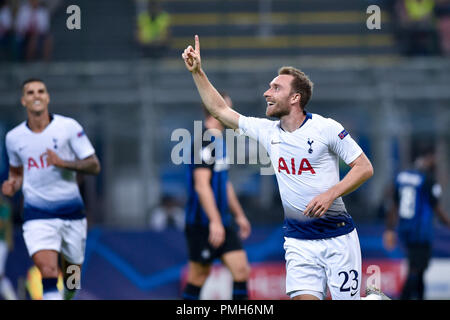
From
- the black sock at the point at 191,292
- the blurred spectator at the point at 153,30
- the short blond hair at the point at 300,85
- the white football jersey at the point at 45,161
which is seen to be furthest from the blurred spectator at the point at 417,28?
the short blond hair at the point at 300,85

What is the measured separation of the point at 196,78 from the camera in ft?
20.2

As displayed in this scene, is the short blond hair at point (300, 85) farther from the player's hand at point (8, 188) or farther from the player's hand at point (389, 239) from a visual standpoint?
the player's hand at point (389, 239)

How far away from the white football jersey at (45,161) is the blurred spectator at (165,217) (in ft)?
21.0

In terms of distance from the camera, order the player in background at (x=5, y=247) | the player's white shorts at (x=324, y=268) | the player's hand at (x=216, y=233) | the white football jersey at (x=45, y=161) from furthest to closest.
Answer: the player in background at (x=5, y=247), the player's hand at (x=216, y=233), the white football jersey at (x=45, y=161), the player's white shorts at (x=324, y=268)

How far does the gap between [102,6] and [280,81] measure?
14324 millimetres

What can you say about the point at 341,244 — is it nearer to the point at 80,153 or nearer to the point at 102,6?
the point at 80,153

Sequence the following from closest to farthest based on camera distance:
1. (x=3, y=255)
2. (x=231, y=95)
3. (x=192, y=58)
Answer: (x=192, y=58) → (x=3, y=255) → (x=231, y=95)

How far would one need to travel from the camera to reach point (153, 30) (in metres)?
17.3

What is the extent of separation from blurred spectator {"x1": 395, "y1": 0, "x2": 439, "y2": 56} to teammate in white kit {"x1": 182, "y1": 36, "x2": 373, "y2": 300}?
36.4 ft

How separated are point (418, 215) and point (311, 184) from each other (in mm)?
5298

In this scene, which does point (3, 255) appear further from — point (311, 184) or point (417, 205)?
point (311, 184)

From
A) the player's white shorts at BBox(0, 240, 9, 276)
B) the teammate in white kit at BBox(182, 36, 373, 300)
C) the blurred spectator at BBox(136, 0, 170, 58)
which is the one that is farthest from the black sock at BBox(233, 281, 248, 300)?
the blurred spectator at BBox(136, 0, 170, 58)

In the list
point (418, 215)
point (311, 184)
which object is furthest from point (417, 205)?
point (311, 184)

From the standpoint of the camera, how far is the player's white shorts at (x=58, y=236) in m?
7.27
